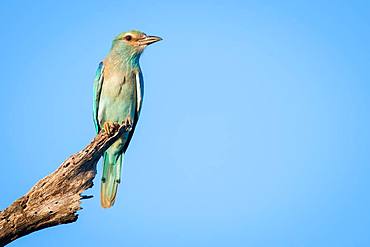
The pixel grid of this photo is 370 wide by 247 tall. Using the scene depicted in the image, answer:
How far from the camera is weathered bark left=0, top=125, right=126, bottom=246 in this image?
21.7 feet

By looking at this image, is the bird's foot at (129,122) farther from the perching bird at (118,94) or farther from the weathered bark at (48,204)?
the weathered bark at (48,204)

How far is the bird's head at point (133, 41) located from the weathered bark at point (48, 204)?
14.7ft

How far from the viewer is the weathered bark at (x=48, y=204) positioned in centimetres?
663

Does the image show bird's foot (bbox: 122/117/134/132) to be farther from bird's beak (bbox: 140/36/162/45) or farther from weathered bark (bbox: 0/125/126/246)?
weathered bark (bbox: 0/125/126/246)

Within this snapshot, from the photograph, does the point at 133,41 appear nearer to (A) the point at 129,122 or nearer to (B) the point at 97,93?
(B) the point at 97,93

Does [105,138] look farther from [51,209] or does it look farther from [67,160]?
[51,209]

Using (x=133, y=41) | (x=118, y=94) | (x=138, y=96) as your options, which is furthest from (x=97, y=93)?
(x=133, y=41)

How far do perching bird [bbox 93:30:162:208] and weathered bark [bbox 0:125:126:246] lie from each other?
3.26m

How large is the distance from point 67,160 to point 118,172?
333 centimetres

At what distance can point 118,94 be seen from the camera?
429 inches

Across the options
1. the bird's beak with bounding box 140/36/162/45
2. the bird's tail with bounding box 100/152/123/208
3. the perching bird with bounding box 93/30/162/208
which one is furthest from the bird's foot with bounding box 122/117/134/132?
the bird's beak with bounding box 140/36/162/45

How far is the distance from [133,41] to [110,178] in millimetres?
2633

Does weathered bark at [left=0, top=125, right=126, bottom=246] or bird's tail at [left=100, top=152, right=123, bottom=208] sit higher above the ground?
bird's tail at [left=100, top=152, right=123, bottom=208]

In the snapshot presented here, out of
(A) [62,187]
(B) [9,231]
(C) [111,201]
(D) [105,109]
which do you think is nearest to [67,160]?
(A) [62,187]
